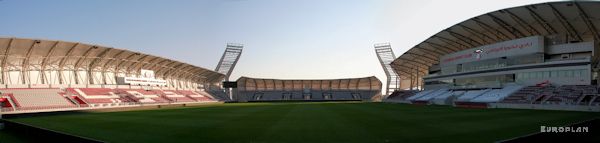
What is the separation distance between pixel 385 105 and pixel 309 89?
57630 mm

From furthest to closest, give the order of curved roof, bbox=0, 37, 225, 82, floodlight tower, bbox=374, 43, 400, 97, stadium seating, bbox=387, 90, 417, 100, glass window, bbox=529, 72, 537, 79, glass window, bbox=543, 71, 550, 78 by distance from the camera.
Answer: floodlight tower, bbox=374, 43, 400, 97 → stadium seating, bbox=387, 90, 417, 100 → glass window, bbox=529, 72, 537, 79 → glass window, bbox=543, 71, 550, 78 → curved roof, bbox=0, 37, 225, 82

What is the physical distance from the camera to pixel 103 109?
39.2m

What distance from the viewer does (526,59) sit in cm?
4503

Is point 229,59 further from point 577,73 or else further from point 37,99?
point 577,73

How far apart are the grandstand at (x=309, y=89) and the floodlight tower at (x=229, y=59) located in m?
5.71

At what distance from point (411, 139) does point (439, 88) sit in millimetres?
56176

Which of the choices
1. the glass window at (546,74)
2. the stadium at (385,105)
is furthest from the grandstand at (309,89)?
the glass window at (546,74)

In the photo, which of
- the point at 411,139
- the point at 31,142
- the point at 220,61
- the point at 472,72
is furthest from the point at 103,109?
the point at 220,61

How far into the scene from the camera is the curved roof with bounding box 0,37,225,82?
135ft

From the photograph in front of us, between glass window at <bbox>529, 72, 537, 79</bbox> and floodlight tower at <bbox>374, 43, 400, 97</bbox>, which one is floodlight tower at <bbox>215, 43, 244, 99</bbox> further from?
glass window at <bbox>529, 72, 537, 79</bbox>

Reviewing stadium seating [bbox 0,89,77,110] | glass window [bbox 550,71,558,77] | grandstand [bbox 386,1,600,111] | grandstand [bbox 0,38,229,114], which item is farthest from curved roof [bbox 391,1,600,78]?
stadium seating [bbox 0,89,77,110]

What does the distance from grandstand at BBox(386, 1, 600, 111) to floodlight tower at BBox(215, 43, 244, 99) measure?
182 ft

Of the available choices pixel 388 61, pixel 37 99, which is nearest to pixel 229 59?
pixel 388 61

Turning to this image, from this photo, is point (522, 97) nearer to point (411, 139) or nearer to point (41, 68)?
point (411, 139)
